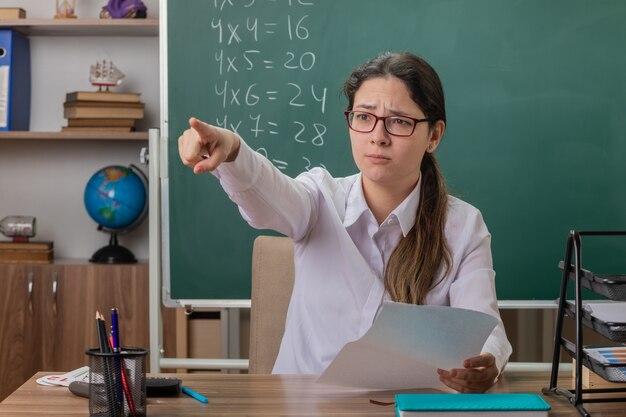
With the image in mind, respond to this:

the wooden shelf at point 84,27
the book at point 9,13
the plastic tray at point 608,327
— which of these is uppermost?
the book at point 9,13

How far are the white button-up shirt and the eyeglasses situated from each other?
145 millimetres

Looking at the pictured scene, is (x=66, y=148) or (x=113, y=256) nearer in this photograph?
(x=113, y=256)

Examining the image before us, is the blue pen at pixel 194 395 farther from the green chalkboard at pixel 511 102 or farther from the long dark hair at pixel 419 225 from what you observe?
the green chalkboard at pixel 511 102

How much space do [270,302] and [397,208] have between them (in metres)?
0.44

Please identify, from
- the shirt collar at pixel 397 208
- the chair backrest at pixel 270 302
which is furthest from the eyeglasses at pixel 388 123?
the chair backrest at pixel 270 302

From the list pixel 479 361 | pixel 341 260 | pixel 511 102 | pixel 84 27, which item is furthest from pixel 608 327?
pixel 84 27

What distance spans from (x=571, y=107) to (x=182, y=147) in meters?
1.67

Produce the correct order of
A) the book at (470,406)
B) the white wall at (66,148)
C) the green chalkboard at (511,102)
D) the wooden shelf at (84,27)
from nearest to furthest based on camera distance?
the book at (470,406) → the green chalkboard at (511,102) → the wooden shelf at (84,27) → the white wall at (66,148)

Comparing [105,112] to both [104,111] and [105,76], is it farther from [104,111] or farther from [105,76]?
[105,76]

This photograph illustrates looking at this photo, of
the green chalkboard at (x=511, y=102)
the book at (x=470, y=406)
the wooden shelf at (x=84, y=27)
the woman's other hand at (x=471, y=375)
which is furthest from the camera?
the wooden shelf at (x=84, y=27)

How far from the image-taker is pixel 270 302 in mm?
2016

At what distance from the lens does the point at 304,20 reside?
8.77 feet

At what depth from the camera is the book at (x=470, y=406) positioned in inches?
44.0

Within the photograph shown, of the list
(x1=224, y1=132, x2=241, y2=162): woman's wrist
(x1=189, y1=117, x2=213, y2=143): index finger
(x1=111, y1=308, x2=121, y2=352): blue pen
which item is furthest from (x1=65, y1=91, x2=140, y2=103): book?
(x1=111, y1=308, x2=121, y2=352): blue pen
